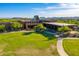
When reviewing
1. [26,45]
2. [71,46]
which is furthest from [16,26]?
[71,46]

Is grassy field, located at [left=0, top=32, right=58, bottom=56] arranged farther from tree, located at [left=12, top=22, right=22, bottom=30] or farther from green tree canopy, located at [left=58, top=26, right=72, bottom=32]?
green tree canopy, located at [left=58, top=26, right=72, bottom=32]

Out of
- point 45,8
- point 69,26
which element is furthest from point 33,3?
point 69,26

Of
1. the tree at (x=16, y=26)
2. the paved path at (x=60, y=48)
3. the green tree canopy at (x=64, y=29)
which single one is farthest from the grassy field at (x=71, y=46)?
the tree at (x=16, y=26)

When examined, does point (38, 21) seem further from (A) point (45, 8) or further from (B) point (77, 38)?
(B) point (77, 38)

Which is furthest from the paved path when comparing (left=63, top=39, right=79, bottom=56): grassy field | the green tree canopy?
the green tree canopy

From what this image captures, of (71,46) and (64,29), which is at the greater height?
(64,29)

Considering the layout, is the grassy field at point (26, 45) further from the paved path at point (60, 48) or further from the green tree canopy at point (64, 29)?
the green tree canopy at point (64, 29)

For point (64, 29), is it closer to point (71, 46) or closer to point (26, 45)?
point (71, 46)
